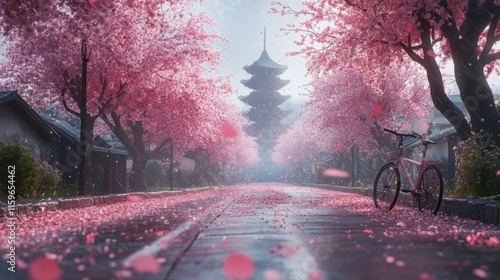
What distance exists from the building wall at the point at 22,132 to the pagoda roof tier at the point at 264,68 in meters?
77.7

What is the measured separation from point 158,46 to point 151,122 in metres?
6.03

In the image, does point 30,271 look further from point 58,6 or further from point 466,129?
point 466,129

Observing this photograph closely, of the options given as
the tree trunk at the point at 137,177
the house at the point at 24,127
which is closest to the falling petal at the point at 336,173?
the tree trunk at the point at 137,177

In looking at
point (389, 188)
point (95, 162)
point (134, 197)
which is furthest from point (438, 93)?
point (95, 162)

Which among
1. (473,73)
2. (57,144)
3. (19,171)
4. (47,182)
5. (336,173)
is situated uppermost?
(473,73)

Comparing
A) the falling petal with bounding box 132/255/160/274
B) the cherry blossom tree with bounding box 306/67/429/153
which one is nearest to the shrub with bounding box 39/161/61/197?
the falling petal with bounding box 132/255/160/274

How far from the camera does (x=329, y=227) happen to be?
335 inches

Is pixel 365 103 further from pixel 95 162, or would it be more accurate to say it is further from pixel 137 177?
pixel 95 162

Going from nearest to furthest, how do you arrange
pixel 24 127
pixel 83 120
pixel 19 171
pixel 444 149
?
1. pixel 19 171
2. pixel 83 120
3. pixel 24 127
4. pixel 444 149

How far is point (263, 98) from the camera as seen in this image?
343ft

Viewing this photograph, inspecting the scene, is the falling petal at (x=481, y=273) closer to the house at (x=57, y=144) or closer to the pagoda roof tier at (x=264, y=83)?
the house at (x=57, y=144)

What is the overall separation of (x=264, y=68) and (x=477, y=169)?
92519mm

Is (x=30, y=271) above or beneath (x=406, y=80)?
beneath

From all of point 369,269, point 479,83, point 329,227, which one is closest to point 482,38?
point 479,83
